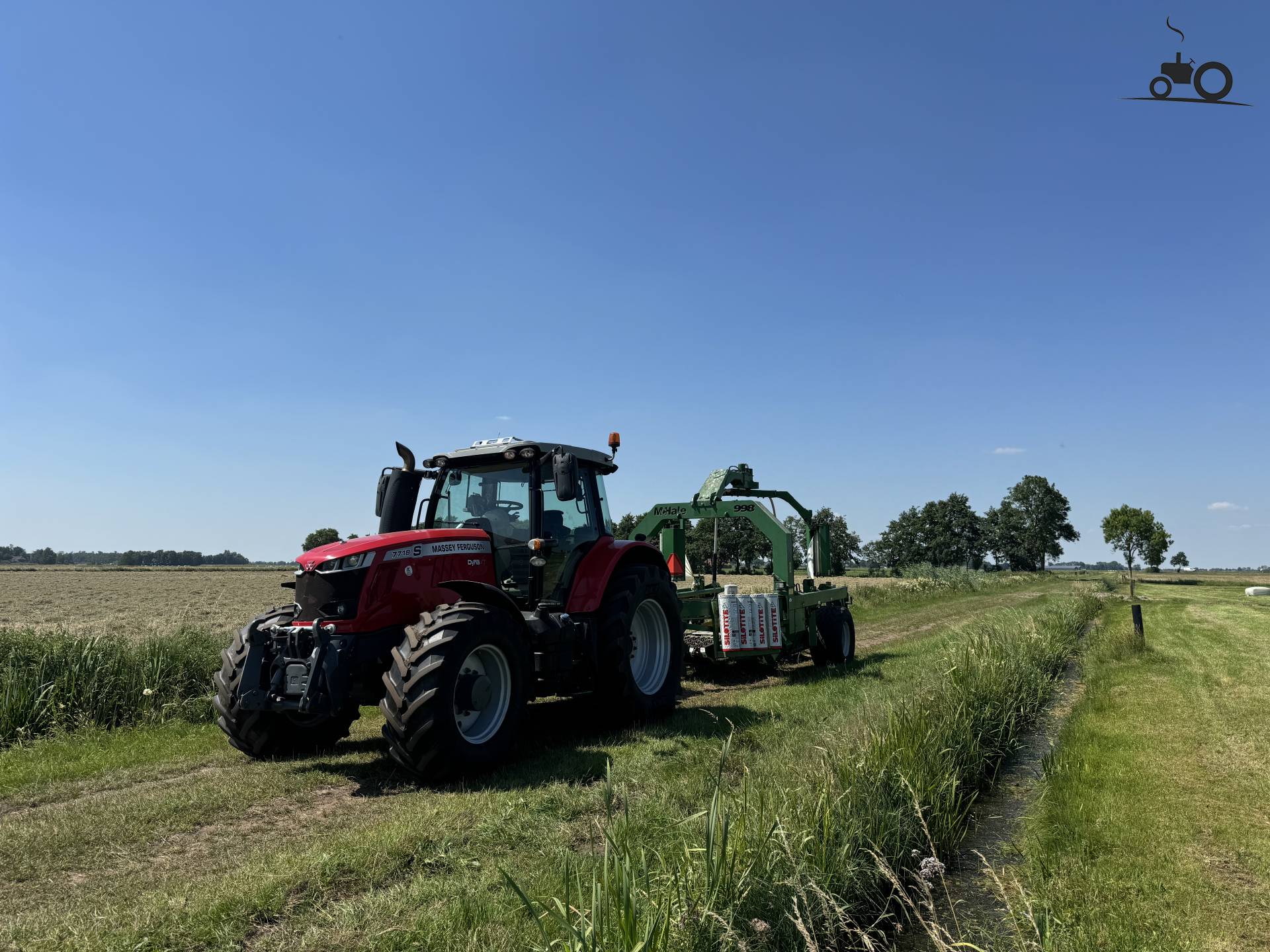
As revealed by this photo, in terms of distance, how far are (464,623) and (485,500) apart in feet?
6.54

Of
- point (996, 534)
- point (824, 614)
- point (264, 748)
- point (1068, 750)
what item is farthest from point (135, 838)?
point (996, 534)

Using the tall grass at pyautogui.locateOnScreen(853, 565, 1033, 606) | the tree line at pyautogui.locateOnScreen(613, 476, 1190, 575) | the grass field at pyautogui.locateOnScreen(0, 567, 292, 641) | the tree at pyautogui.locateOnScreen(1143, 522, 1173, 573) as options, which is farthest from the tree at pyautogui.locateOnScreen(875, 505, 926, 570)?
the grass field at pyautogui.locateOnScreen(0, 567, 292, 641)

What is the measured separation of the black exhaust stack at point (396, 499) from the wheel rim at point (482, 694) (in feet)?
6.30

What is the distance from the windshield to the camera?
24.0ft

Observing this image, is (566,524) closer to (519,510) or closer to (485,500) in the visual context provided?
(519,510)

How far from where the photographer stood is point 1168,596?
30.0 meters

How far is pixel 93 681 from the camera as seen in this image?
315 inches

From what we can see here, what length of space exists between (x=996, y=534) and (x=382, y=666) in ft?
304

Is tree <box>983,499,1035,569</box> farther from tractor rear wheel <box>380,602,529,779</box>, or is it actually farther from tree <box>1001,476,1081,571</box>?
tractor rear wheel <box>380,602,529,779</box>

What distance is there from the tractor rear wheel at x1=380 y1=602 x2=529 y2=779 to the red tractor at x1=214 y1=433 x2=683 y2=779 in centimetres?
1

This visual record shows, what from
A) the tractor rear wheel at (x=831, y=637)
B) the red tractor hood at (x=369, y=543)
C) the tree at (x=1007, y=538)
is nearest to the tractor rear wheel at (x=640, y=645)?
the red tractor hood at (x=369, y=543)

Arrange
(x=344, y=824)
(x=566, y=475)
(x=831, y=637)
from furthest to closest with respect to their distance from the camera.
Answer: (x=831, y=637) → (x=566, y=475) → (x=344, y=824)

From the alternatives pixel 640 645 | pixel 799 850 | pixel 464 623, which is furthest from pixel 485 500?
pixel 799 850

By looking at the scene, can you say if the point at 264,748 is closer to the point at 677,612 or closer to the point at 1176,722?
the point at 677,612
